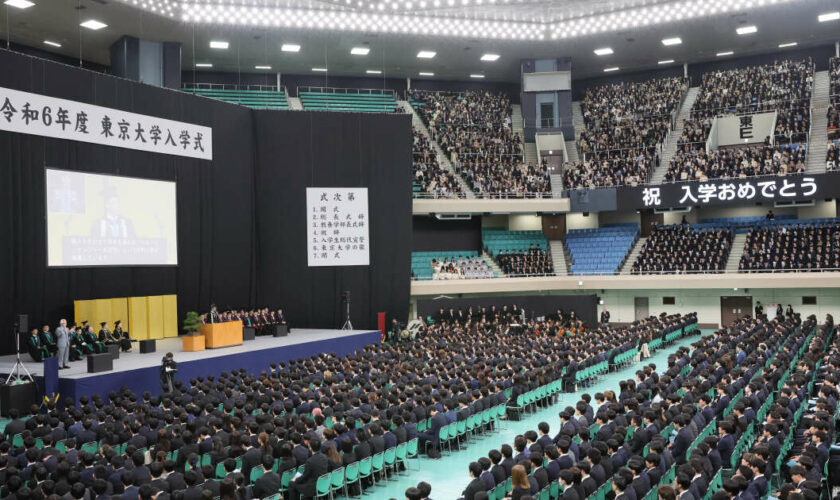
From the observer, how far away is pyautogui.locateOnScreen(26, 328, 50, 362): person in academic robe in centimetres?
2027

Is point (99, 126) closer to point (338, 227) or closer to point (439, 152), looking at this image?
point (338, 227)

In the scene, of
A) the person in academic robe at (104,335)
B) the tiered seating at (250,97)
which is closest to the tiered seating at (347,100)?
the tiered seating at (250,97)

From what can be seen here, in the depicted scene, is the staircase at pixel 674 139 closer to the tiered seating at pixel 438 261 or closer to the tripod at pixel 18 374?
the tiered seating at pixel 438 261

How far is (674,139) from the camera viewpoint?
41.0m

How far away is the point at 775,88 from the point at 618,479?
37.7m

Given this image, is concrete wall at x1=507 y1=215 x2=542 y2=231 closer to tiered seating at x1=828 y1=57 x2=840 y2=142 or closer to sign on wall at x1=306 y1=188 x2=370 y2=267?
sign on wall at x1=306 y1=188 x2=370 y2=267

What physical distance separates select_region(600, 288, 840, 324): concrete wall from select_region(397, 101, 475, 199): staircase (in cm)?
929

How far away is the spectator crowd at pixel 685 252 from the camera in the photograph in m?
34.4

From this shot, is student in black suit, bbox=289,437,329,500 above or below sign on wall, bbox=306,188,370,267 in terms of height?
below

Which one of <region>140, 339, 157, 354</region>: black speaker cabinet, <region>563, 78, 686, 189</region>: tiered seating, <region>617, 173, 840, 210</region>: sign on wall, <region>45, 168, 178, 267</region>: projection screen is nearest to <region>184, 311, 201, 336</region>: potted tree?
<region>140, 339, 157, 354</region>: black speaker cabinet

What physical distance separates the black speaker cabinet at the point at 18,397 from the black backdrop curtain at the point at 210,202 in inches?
174

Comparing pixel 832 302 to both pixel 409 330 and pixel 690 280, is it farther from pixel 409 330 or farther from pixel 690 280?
pixel 409 330

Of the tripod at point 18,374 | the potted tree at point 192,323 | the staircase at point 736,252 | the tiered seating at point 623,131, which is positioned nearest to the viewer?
the tripod at point 18,374

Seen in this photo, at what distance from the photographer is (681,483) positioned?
8703mm
